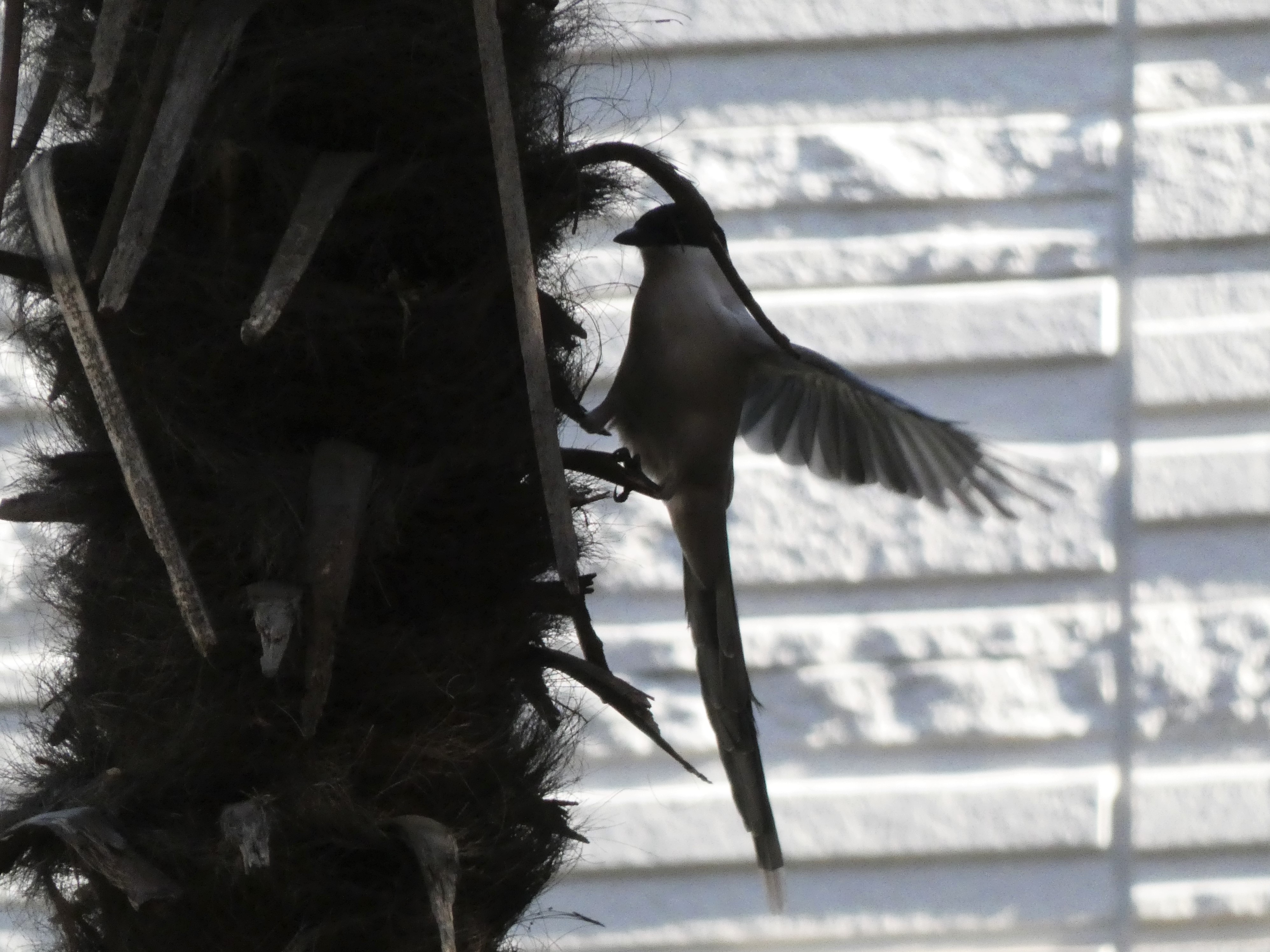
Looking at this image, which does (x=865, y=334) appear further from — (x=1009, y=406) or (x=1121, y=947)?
(x=1121, y=947)

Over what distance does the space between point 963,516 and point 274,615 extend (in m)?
1.36

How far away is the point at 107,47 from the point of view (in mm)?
563

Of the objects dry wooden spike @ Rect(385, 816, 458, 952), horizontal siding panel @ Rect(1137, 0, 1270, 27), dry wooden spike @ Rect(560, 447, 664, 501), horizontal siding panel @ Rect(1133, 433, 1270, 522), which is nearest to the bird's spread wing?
dry wooden spike @ Rect(560, 447, 664, 501)

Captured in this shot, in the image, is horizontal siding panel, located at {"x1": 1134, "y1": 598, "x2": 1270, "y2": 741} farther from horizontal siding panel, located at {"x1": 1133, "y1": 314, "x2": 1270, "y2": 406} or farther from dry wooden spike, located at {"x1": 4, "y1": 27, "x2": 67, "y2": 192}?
dry wooden spike, located at {"x1": 4, "y1": 27, "x2": 67, "y2": 192}

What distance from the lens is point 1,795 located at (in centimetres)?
75

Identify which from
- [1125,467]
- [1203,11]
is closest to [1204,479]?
[1125,467]

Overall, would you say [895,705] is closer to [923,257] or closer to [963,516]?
[963,516]

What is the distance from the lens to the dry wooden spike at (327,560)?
58 centimetres

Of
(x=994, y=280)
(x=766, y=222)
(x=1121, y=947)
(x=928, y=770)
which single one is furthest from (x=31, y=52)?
(x=1121, y=947)

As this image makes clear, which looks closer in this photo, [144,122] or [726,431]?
[144,122]

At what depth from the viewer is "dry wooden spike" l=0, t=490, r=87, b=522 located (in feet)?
2.08

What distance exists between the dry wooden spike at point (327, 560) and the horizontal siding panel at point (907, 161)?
1.26 m

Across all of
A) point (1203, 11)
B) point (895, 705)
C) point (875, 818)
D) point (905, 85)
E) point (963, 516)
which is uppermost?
point (1203, 11)

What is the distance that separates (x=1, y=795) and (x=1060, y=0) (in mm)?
1611
